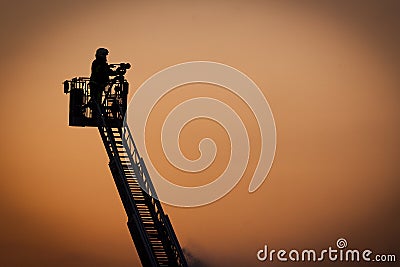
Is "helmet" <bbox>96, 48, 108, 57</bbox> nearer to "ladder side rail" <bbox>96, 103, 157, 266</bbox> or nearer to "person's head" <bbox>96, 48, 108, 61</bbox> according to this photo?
"person's head" <bbox>96, 48, 108, 61</bbox>

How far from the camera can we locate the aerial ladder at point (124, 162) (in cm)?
2352

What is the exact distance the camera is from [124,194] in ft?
78.1

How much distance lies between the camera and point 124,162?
78.5ft

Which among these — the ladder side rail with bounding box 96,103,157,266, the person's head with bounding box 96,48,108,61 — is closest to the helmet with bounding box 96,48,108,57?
the person's head with bounding box 96,48,108,61

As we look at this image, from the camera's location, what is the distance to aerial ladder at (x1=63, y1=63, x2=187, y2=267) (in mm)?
23516

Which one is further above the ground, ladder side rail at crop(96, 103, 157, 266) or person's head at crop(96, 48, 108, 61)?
person's head at crop(96, 48, 108, 61)

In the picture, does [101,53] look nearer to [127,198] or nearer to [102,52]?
[102,52]

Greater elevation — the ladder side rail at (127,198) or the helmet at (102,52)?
the helmet at (102,52)

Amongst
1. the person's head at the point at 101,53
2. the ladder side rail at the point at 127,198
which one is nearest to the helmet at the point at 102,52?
the person's head at the point at 101,53

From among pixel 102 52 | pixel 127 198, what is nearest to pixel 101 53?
pixel 102 52

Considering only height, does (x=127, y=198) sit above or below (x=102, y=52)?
below

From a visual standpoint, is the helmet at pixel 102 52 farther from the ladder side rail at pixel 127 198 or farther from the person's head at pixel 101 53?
the ladder side rail at pixel 127 198

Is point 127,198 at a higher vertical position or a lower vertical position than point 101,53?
lower

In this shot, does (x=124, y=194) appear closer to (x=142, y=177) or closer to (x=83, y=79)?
(x=142, y=177)
